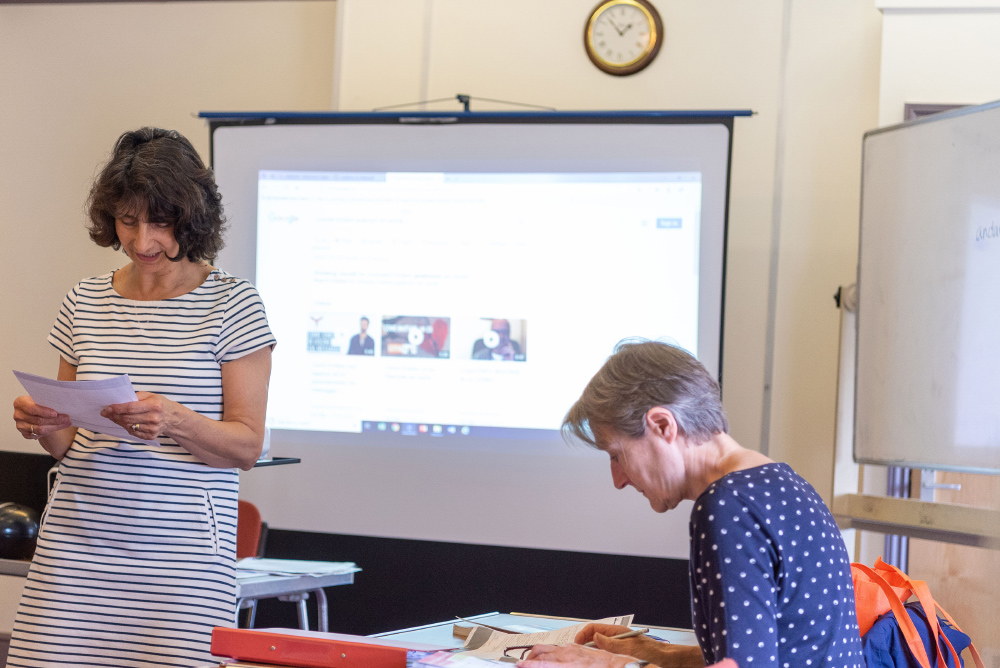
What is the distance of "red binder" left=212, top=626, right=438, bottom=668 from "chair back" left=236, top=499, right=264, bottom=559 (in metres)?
1.73

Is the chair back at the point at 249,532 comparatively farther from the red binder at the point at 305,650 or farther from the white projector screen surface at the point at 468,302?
the red binder at the point at 305,650

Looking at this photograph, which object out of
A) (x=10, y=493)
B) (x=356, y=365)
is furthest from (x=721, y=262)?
(x=10, y=493)

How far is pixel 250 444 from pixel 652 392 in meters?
0.74

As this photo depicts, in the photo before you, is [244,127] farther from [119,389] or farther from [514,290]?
[119,389]

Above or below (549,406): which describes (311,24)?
above

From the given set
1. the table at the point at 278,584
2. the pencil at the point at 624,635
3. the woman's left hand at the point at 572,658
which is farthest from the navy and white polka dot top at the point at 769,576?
the table at the point at 278,584

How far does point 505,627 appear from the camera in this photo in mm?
1508

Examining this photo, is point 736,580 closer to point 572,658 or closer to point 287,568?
point 572,658

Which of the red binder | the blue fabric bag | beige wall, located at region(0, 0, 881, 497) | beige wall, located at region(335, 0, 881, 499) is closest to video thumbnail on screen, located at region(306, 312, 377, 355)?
beige wall, located at region(0, 0, 881, 497)

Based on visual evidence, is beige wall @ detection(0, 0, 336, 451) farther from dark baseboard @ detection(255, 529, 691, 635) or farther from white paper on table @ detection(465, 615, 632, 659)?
white paper on table @ detection(465, 615, 632, 659)

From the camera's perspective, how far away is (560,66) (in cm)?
331

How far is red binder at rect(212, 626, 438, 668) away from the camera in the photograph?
3.54 feet

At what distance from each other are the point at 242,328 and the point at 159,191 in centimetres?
27

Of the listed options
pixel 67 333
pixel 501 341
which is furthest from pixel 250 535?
pixel 67 333
